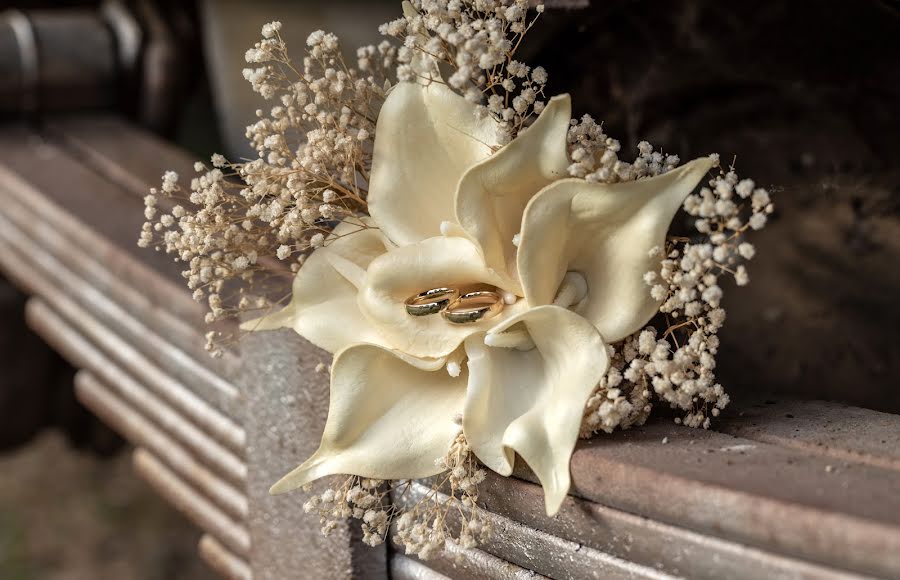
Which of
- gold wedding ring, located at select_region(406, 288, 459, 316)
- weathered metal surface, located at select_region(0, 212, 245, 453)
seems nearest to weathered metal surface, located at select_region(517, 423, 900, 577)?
gold wedding ring, located at select_region(406, 288, 459, 316)

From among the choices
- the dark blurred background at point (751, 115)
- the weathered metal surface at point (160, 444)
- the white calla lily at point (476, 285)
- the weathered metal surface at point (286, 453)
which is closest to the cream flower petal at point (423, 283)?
the white calla lily at point (476, 285)

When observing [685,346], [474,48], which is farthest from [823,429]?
[474,48]

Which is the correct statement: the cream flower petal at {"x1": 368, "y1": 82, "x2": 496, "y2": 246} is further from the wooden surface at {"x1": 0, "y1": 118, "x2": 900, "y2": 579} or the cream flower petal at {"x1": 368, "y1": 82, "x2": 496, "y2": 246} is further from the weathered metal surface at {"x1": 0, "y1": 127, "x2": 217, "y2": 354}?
the weathered metal surface at {"x1": 0, "y1": 127, "x2": 217, "y2": 354}

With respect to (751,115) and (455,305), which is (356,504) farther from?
(751,115)

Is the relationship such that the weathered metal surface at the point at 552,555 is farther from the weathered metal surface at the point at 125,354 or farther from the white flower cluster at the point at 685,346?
the weathered metal surface at the point at 125,354

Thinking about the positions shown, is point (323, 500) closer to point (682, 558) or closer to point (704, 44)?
point (682, 558)

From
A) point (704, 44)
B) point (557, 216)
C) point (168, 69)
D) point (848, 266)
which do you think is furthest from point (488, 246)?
point (168, 69)
